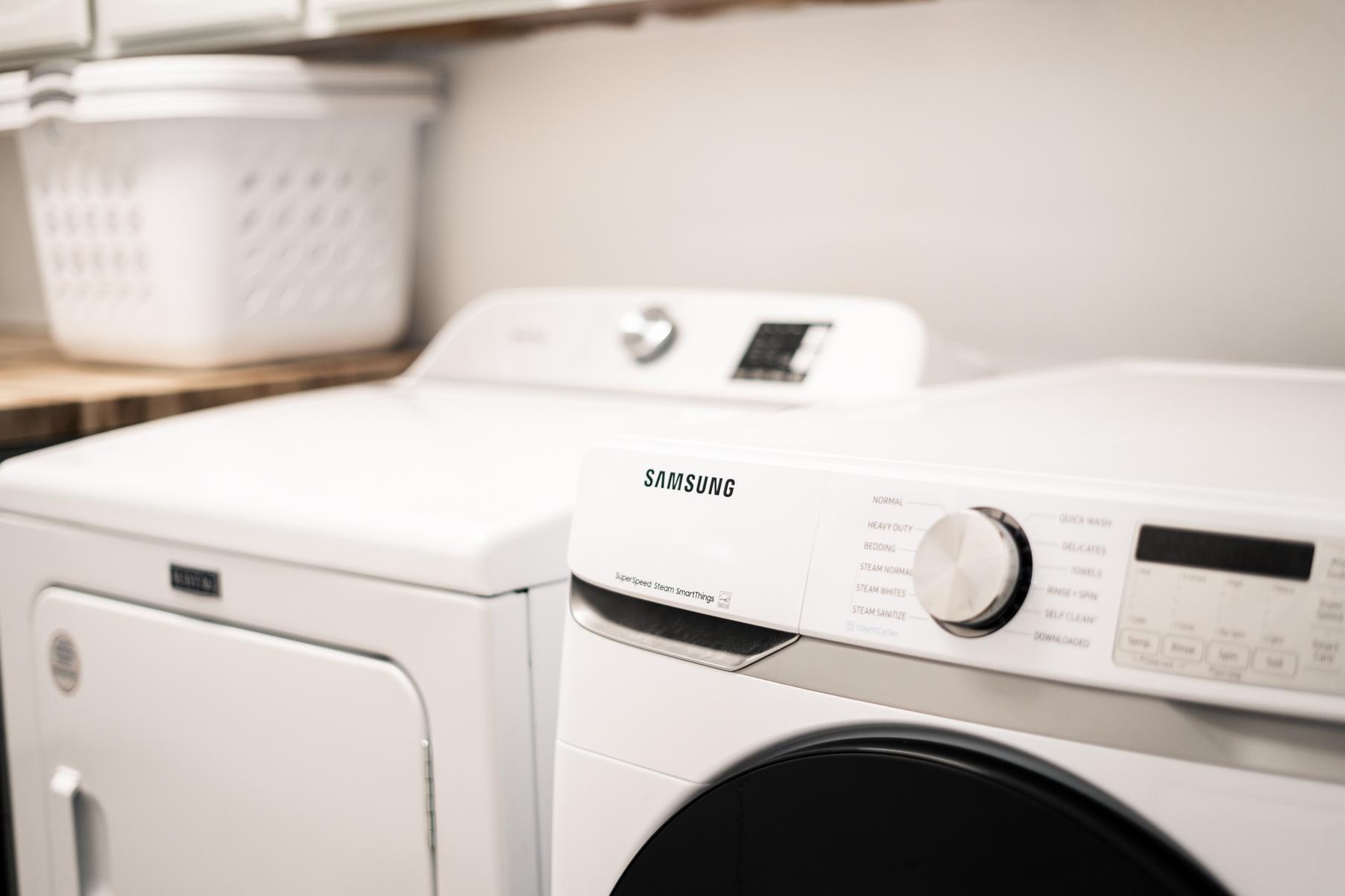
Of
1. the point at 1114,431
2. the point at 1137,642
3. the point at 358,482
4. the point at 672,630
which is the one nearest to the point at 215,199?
the point at 358,482

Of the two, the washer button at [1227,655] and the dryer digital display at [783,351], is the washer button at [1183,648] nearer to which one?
the washer button at [1227,655]

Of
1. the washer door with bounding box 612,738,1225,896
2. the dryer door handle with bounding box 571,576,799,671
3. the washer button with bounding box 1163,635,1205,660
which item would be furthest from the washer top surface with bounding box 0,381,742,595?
the washer button with bounding box 1163,635,1205,660

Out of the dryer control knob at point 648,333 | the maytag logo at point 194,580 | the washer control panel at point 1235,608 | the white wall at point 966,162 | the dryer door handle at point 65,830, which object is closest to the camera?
the washer control panel at point 1235,608

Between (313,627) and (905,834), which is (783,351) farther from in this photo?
(905,834)

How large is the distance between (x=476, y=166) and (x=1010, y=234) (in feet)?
2.80

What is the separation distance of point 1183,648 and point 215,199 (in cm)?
130

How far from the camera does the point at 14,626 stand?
1.04 metres

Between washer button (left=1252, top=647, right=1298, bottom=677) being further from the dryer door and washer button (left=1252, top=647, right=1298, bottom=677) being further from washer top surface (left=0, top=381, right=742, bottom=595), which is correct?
the dryer door

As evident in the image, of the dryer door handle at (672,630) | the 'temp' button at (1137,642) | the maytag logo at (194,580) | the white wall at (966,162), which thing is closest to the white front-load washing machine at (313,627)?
the maytag logo at (194,580)

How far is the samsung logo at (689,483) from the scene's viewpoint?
1.97ft

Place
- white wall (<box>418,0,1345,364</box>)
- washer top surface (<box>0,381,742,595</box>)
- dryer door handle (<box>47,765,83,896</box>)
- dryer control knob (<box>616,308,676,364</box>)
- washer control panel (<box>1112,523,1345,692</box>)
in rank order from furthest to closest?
1. dryer control knob (<box>616,308,676,364</box>)
2. white wall (<box>418,0,1345,364</box>)
3. dryer door handle (<box>47,765,83,896</box>)
4. washer top surface (<box>0,381,742,595</box>)
5. washer control panel (<box>1112,523,1345,692</box>)

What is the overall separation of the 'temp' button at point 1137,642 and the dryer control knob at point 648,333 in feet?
2.79

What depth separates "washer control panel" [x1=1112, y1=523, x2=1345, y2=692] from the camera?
1.45 ft

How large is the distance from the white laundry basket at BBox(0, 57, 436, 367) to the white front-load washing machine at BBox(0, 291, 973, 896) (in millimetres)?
325
